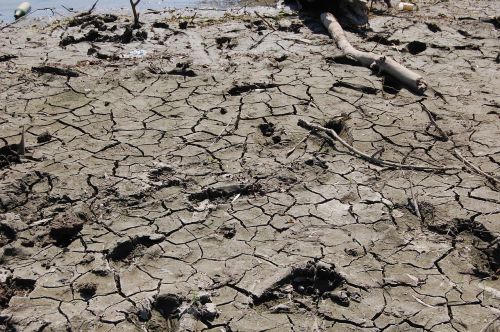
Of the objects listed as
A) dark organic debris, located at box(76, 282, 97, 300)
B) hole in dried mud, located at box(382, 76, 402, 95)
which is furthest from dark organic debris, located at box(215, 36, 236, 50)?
dark organic debris, located at box(76, 282, 97, 300)

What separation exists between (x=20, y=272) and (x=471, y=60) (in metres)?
5.32

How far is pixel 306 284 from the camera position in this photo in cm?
355

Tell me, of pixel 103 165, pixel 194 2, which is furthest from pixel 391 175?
pixel 194 2

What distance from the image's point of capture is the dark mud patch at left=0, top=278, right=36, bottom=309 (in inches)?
133

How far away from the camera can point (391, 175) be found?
15.0 feet

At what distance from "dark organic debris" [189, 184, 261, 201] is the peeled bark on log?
2.37 m

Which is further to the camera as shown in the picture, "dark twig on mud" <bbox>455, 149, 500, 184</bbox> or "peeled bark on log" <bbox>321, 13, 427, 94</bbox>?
"peeled bark on log" <bbox>321, 13, 427, 94</bbox>

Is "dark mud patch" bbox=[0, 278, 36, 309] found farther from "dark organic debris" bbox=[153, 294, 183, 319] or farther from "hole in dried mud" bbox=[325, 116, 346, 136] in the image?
"hole in dried mud" bbox=[325, 116, 346, 136]

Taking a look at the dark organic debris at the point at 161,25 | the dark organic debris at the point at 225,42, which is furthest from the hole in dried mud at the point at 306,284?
the dark organic debris at the point at 161,25

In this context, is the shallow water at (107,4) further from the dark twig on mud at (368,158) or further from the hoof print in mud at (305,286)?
the hoof print in mud at (305,286)

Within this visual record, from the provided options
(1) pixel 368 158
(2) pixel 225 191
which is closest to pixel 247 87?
(1) pixel 368 158

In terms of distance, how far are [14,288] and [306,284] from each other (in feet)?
5.38

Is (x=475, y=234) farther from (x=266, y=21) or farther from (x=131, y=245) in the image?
(x=266, y=21)

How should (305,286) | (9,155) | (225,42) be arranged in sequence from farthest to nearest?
(225,42)
(9,155)
(305,286)
